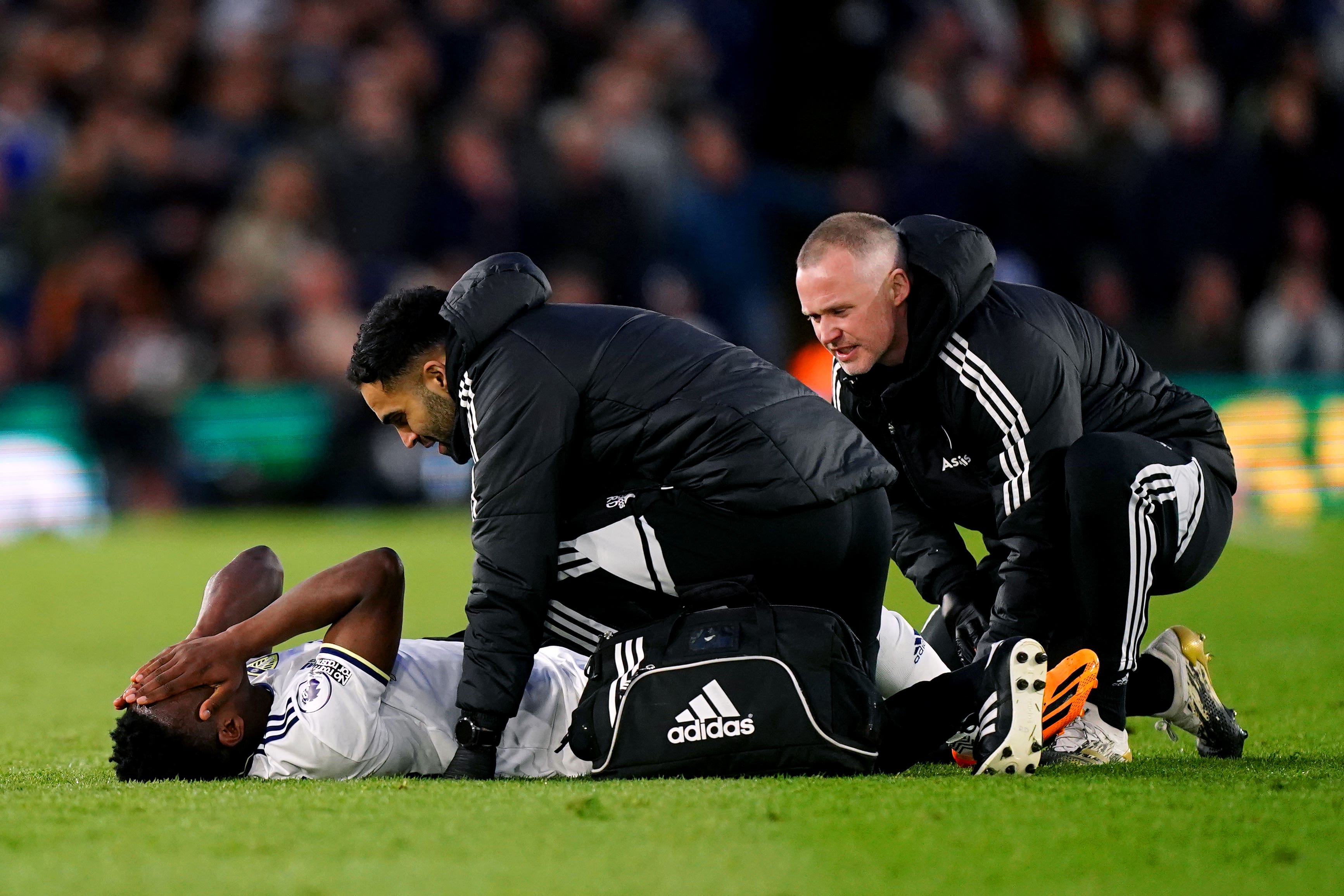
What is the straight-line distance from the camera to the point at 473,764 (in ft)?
15.0

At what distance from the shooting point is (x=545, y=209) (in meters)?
14.4

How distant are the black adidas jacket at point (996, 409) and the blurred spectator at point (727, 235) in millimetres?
8758

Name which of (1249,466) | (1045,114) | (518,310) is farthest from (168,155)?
(518,310)

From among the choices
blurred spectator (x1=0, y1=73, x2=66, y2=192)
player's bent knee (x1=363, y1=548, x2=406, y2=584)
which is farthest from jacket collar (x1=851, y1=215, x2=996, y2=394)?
blurred spectator (x1=0, y1=73, x2=66, y2=192)

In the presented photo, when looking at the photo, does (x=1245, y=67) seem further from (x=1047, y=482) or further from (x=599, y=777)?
(x=599, y=777)

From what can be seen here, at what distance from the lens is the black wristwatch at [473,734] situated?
14.8ft

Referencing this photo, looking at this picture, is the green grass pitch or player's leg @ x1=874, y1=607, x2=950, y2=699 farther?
player's leg @ x1=874, y1=607, x2=950, y2=699

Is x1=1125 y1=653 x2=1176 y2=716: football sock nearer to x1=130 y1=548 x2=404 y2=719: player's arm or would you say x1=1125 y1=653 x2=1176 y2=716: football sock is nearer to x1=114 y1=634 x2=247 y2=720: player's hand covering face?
x1=130 y1=548 x2=404 y2=719: player's arm

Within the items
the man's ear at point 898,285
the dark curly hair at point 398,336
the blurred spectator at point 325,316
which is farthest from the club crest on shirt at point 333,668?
the blurred spectator at point 325,316

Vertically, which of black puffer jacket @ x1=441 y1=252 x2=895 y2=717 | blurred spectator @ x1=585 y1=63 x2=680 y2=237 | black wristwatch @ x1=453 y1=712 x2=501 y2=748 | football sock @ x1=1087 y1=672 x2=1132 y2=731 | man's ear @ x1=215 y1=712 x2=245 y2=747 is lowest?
football sock @ x1=1087 y1=672 x2=1132 y2=731

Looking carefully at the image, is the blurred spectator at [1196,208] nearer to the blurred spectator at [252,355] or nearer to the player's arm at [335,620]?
the blurred spectator at [252,355]

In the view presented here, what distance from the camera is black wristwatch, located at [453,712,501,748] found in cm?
452

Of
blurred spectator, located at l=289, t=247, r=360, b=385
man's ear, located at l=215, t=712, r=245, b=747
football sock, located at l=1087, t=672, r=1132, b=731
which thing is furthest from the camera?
blurred spectator, located at l=289, t=247, r=360, b=385

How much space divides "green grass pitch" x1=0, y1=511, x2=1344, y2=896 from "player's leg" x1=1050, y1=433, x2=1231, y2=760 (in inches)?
7.3
